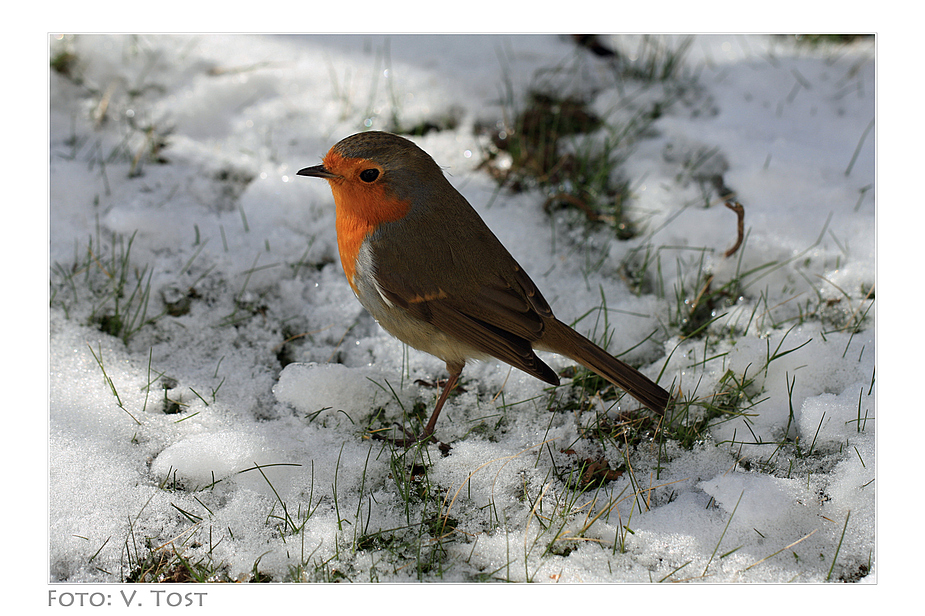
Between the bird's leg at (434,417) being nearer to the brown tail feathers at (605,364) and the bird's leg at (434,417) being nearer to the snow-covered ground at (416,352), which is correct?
the snow-covered ground at (416,352)

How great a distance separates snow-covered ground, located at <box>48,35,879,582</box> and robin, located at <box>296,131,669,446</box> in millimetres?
342

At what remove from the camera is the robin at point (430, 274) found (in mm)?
2752

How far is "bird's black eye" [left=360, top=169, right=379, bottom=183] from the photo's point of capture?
278 cm

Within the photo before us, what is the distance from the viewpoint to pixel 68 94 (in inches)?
175

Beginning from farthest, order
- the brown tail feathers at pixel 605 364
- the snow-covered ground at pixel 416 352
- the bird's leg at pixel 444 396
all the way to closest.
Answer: the bird's leg at pixel 444 396
the brown tail feathers at pixel 605 364
the snow-covered ground at pixel 416 352

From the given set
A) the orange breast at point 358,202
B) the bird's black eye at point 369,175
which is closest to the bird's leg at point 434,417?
the orange breast at point 358,202

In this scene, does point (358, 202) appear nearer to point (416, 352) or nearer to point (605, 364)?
point (416, 352)

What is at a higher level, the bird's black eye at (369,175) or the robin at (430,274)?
the bird's black eye at (369,175)

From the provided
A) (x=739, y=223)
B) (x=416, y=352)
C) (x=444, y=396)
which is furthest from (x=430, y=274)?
(x=739, y=223)

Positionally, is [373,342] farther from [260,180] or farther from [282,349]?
[260,180]

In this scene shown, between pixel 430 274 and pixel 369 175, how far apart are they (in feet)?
1.57

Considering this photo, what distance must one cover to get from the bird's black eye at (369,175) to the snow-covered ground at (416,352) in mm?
887

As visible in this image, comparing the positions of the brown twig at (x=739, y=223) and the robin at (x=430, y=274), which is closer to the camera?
the robin at (x=430, y=274)

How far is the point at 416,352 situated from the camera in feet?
11.1
